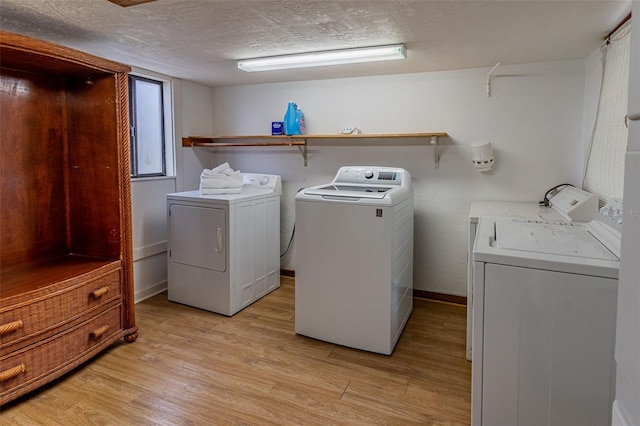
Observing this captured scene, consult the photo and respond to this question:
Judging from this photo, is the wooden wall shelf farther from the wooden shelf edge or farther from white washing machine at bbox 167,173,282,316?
white washing machine at bbox 167,173,282,316

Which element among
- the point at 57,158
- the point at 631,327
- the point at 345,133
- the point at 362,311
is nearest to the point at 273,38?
the point at 345,133

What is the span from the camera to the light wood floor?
75.7 inches

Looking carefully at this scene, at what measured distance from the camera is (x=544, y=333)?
140cm

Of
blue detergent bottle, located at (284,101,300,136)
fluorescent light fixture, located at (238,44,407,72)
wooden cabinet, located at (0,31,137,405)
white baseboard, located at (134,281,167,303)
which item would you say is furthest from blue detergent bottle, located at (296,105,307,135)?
white baseboard, located at (134,281,167,303)

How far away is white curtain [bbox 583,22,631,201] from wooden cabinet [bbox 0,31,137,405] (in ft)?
9.56

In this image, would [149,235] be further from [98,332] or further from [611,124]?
[611,124]

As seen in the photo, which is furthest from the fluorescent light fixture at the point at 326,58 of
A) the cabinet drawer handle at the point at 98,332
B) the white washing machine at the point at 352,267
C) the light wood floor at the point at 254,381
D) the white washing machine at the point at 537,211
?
the cabinet drawer handle at the point at 98,332

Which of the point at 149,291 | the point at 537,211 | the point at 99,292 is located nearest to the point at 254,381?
the point at 99,292

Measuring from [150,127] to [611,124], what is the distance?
3.55 meters

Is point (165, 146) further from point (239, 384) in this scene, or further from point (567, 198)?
point (567, 198)

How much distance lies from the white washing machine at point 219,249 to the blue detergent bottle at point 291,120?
0.64 metres

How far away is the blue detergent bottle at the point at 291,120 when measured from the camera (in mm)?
3654

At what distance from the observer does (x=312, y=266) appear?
267 centimetres

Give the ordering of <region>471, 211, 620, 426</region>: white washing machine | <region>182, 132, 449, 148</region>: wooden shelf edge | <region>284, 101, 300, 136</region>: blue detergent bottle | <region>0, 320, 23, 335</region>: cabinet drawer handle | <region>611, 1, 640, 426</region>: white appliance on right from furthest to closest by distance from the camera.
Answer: <region>284, 101, 300, 136</region>: blue detergent bottle < <region>182, 132, 449, 148</region>: wooden shelf edge < <region>0, 320, 23, 335</region>: cabinet drawer handle < <region>471, 211, 620, 426</region>: white washing machine < <region>611, 1, 640, 426</region>: white appliance on right
